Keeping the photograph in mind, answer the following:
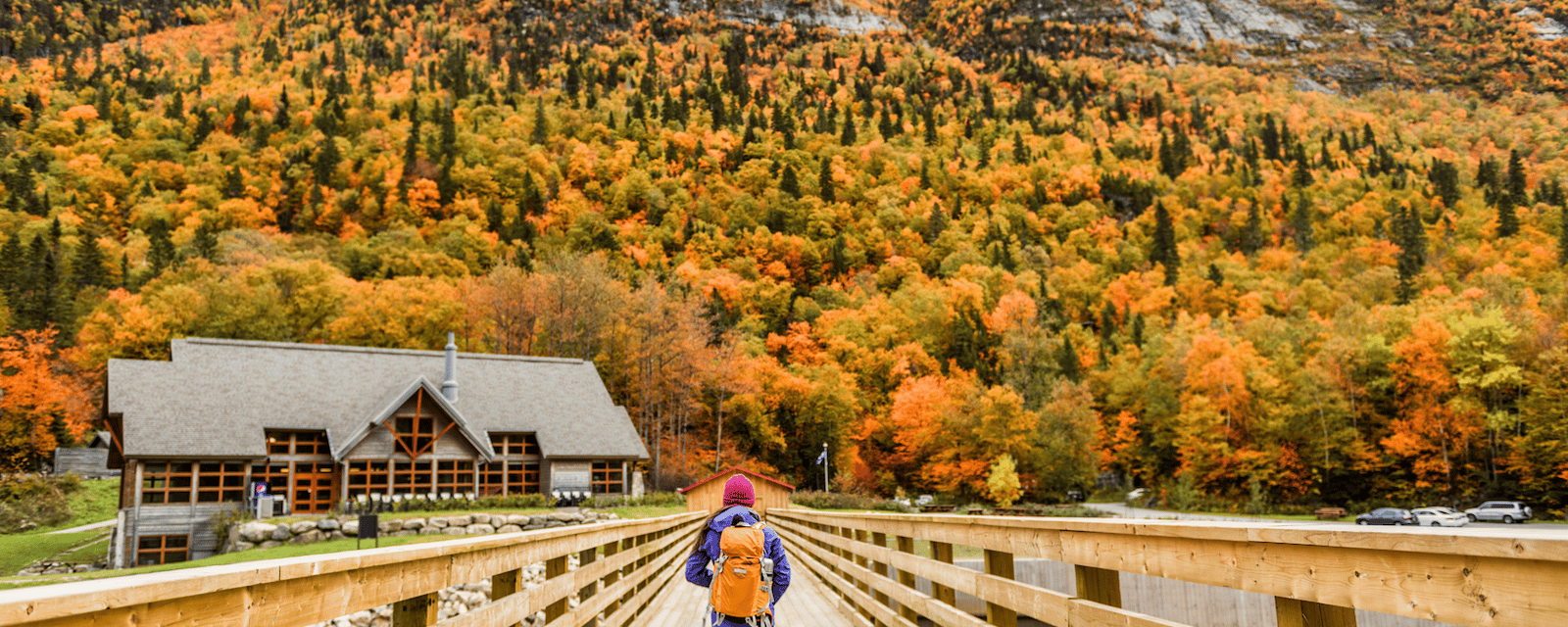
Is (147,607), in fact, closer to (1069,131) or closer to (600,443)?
(600,443)

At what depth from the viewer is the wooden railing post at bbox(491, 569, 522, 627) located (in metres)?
4.62

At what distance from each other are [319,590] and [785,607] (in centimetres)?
1000

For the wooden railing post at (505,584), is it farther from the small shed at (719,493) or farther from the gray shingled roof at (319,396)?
the small shed at (719,493)

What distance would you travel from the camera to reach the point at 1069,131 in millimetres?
145875

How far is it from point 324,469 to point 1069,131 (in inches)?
5273

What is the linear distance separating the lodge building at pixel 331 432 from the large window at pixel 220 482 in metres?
0.05

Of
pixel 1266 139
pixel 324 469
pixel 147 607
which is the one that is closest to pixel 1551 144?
pixel 1266 139

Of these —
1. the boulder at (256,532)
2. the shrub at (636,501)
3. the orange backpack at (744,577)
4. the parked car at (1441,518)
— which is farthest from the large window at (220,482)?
the parked car at (1441,518)

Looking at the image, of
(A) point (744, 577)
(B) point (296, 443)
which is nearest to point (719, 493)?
(B) point (296, 443)

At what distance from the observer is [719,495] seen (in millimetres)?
41031

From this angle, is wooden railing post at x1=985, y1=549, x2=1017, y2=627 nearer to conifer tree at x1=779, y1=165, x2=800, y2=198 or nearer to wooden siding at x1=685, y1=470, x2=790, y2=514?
wooden siding at x1=685, y1=470, x2=790, y2=514

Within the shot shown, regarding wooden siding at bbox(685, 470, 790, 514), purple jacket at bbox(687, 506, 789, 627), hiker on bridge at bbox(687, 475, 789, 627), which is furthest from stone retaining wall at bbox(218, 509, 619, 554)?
hiker on bridge at bbox(687, 475, 789, 627)

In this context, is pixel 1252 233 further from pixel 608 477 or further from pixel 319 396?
pixel 319 396

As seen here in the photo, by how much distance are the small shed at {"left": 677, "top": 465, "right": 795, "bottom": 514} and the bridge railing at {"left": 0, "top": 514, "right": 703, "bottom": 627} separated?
3492cm
